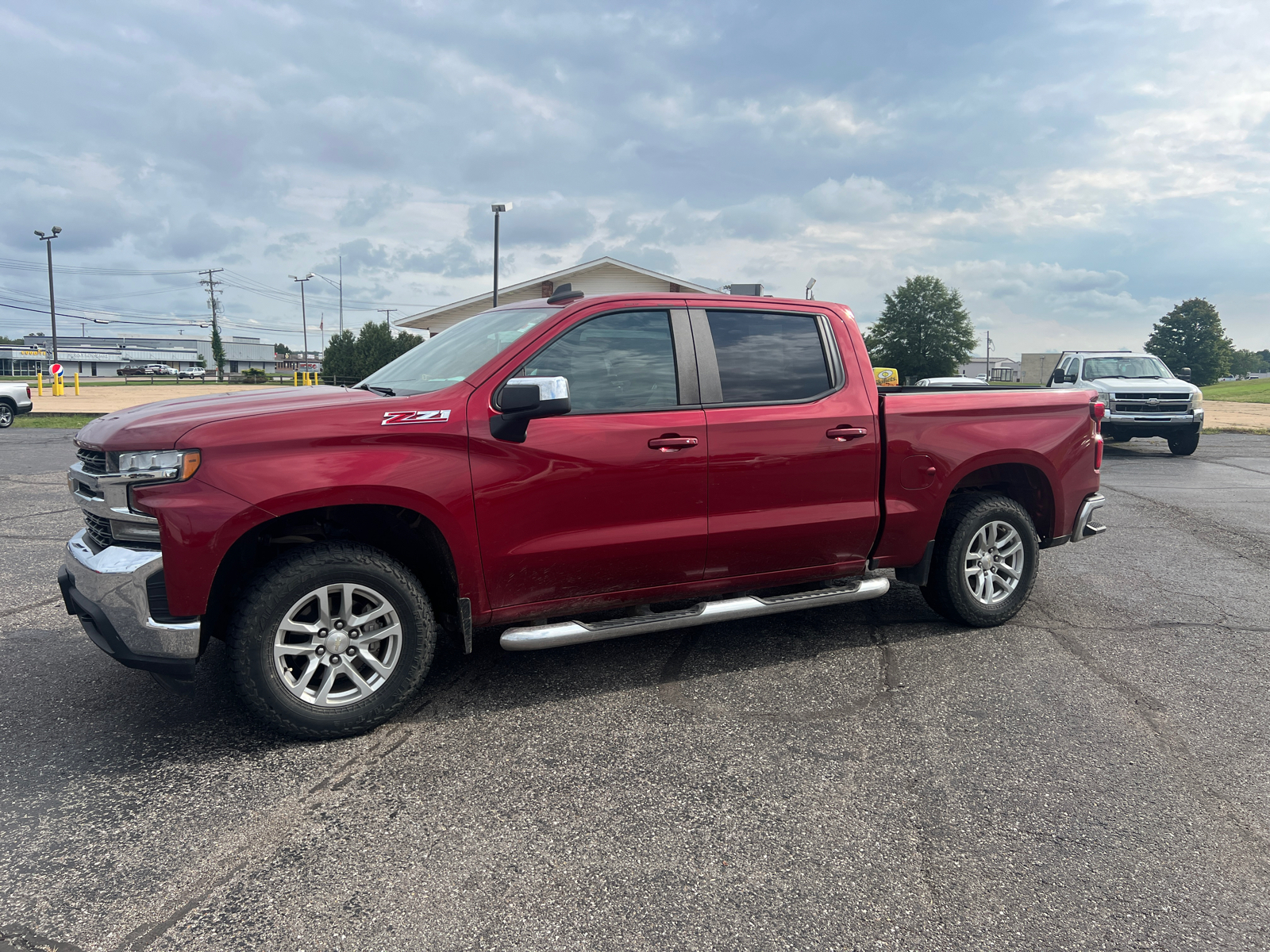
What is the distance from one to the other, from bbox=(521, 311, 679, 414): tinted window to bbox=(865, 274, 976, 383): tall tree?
3343 inches

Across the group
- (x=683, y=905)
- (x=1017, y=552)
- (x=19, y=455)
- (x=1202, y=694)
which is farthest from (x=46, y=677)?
(x=19, y=455)

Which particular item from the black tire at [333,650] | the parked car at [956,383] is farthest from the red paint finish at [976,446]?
the black tire at [333,650]

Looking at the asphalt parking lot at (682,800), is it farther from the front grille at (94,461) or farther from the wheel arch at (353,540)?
the front grille at (94,461)

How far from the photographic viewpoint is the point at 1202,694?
418cm

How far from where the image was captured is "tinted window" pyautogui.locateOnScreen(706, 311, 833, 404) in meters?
4.34

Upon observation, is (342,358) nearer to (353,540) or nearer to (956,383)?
(956,383)

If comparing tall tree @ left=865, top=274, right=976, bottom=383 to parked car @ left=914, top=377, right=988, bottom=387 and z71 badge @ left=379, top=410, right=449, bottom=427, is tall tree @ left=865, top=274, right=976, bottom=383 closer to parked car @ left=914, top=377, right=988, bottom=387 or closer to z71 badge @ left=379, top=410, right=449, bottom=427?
parked car @ left=914, top=377, right=988, bottom=387

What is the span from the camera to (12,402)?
2139 cm

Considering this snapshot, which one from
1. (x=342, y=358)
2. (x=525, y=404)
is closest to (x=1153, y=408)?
(x=525, y=404)

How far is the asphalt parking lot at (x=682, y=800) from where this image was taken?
249cm

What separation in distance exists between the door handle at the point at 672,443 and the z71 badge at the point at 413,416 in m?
0.96

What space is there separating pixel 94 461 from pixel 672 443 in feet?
8.07

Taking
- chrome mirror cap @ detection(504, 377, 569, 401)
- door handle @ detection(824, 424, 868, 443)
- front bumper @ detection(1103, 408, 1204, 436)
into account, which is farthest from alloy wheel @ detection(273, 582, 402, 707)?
front bumper @ detection(1103, 408, 1204, 436)

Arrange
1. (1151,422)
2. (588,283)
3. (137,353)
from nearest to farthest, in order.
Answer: (1151,422)
(588,283)
(137,353)
